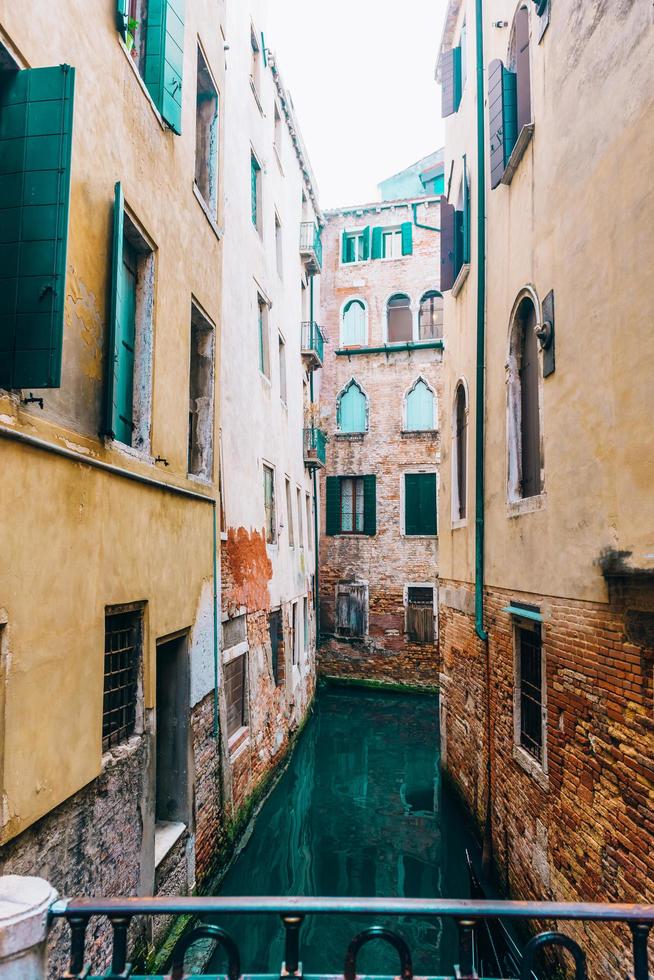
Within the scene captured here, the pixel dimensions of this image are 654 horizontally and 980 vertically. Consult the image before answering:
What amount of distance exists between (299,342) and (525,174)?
31.0 ft

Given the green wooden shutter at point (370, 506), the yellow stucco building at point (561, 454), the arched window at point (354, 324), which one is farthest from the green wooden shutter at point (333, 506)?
the yellow stucco building at point (561, 454)

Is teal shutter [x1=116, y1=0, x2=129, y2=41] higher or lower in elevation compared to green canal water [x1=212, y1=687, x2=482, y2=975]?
higher

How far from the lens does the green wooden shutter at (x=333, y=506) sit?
18.0 meters

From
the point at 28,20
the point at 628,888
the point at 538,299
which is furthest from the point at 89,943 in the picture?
→ the point at 538,299

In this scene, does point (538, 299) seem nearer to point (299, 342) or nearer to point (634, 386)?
point (634, 386)

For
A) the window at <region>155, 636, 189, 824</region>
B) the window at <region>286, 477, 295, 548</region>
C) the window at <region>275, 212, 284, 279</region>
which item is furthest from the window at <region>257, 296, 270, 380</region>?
the window at <region>155, 636, 189, 824</region>

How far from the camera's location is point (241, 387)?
355 inches

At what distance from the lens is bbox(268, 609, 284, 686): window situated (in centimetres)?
1098

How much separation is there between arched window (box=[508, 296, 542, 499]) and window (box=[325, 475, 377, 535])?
37.8 ft

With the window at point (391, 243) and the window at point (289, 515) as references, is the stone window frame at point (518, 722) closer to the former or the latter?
the window at point (289, 515)

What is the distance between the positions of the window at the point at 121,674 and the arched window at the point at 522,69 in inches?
220

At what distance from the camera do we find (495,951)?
5074 millimetres

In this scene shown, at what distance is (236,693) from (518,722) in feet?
11.9

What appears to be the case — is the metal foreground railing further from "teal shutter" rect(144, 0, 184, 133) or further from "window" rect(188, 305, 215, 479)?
"teal shutter" rect(144, 0, 184, 133)
